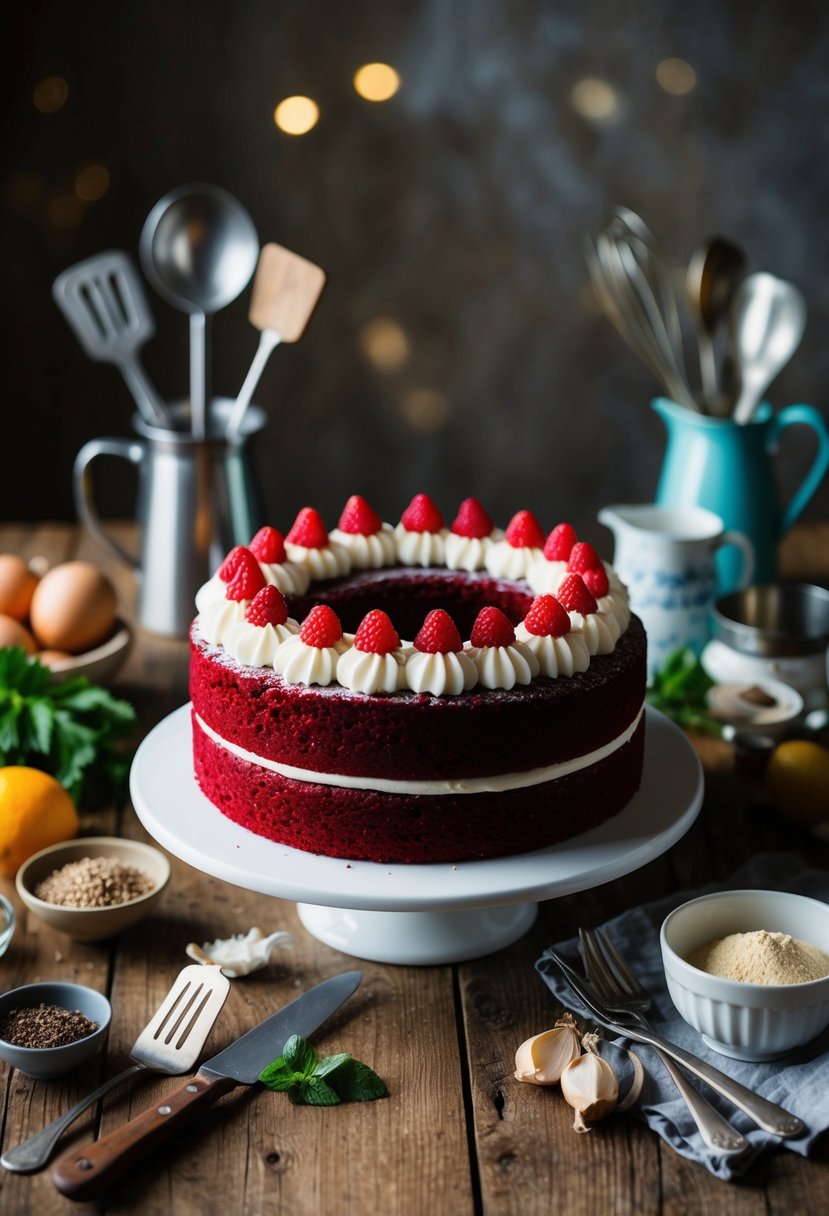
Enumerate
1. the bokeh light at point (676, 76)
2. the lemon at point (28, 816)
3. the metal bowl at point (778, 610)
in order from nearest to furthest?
1. the lemon at point (28, 816)
2. the metal bowl at point (778, 610)
3. the bokeh light at point (676, 76)

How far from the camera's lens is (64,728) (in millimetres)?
1752

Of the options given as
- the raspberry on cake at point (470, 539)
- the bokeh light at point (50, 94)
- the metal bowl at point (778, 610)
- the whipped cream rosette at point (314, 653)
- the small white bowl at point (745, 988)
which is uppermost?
the bokeh light at point (50, 94)

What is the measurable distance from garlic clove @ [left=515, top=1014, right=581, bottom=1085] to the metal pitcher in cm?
112

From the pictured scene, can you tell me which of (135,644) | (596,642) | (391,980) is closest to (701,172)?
(135,644)

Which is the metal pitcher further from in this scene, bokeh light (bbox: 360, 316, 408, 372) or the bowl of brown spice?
bokeh light (bbox: 360, 316, 408, 372)

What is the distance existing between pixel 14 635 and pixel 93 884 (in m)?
0.51

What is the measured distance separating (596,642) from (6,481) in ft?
7.08

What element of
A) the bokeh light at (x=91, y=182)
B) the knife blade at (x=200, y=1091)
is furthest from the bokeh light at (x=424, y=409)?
the knife blade at (x=200, y=1091)

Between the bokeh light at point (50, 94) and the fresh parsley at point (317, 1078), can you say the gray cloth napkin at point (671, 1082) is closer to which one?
the fresh parsley at point (317, 1078)

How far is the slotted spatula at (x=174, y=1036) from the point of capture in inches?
47.4

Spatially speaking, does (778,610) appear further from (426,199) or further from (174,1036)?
(426,199)

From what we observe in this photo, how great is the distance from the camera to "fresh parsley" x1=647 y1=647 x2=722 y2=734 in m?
1.94

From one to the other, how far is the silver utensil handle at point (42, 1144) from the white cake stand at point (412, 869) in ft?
0.78

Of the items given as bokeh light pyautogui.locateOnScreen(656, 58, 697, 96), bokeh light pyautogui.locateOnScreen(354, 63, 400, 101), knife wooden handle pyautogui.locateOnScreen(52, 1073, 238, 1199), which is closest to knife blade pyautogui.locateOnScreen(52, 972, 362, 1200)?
knife wooden handle pyautogui.locateOnScreen(52, 1073, 238, 1199)
